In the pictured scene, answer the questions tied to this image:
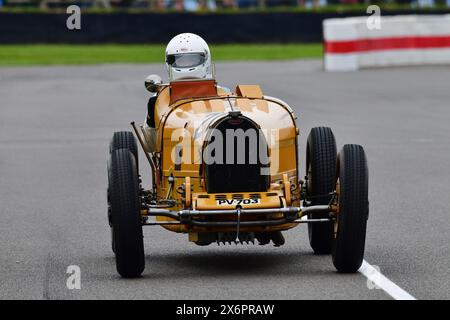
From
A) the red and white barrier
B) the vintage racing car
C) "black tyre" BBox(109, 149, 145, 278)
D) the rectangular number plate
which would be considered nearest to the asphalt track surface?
"black tyre" BBox(109, 149, 145, 278)

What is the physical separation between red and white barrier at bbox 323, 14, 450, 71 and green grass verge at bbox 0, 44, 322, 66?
4.76 meters

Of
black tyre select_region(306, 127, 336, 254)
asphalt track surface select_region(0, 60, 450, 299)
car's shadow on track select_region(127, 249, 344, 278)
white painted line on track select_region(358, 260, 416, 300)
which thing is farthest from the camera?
black tyre select_region(306, 127, 336, 254)

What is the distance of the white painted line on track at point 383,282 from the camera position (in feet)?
27.6

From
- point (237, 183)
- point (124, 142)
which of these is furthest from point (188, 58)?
point (237, 183)

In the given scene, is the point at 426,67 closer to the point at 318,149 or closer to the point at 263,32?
the point at 263,32

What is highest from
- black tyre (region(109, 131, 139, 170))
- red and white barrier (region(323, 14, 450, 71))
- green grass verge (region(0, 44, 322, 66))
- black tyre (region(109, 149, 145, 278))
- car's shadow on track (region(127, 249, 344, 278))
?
black tyre (region(109, 131, 139, 170))

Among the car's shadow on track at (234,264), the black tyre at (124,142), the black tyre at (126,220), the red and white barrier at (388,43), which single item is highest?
the black tyre at (124,142)

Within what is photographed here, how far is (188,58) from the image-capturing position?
1081 cm

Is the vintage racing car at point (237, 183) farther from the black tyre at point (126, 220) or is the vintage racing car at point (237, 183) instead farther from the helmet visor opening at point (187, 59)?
the helmet visor opening at point (187, 59)

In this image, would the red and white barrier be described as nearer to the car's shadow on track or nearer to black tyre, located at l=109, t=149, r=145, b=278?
the car's shadow on track

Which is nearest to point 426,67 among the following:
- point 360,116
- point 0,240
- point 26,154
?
Result: point 360,116

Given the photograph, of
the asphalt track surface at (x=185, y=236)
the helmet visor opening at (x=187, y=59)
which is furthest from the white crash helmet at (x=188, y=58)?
the asphalt track surface at (x=185, y=236)

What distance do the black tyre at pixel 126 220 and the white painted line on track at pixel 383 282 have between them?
1515 mm

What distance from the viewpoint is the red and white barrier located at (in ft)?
105
